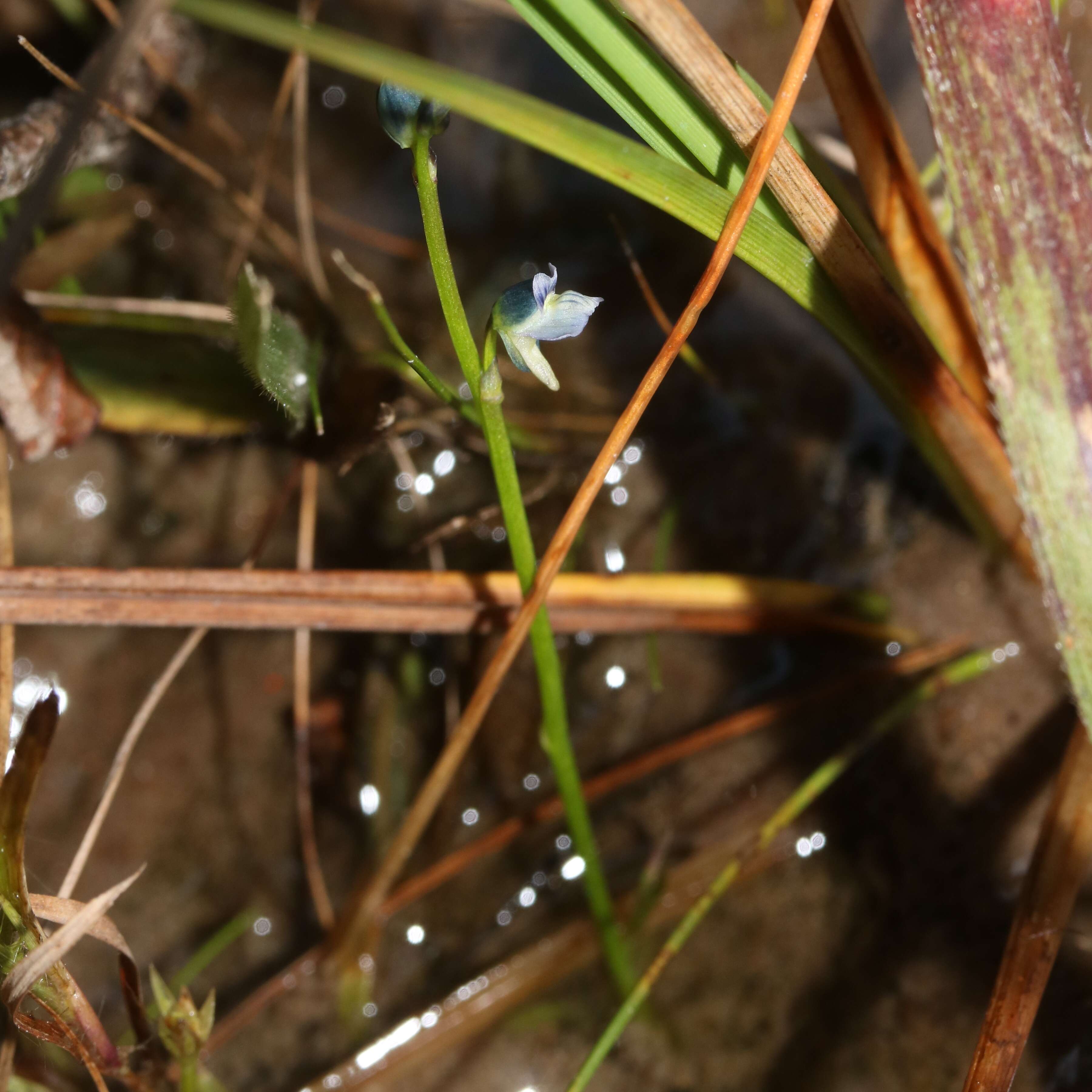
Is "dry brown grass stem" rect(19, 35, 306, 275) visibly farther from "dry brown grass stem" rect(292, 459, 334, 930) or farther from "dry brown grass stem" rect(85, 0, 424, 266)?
"dry brown grass stem" rect(292, 459, 334, 930)

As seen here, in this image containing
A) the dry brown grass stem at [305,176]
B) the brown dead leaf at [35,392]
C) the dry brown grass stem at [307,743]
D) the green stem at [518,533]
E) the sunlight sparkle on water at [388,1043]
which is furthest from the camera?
the dry brown grass stem at [305,176]

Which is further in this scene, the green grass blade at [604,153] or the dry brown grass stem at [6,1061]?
the dry brown grass stem at [6,1061]

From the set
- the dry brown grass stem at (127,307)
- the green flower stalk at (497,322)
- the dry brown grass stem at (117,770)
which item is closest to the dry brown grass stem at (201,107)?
the dry brown grass stem at (127,307)

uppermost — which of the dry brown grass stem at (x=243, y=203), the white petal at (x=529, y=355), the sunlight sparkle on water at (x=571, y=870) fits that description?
the white petal at (x=529, y=355)

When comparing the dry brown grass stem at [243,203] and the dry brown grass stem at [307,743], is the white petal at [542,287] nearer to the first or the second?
the dry brown grass stem at [307,743]

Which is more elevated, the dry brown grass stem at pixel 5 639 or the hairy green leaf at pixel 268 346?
the hairy green leaf at pixel 268 346

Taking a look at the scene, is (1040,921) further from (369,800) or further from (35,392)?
(35,392)
